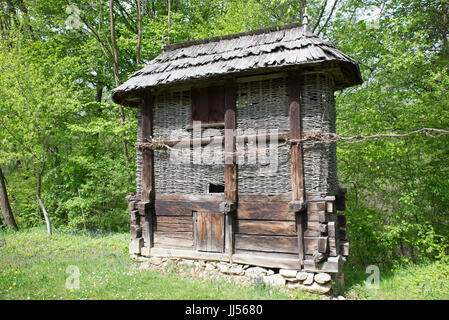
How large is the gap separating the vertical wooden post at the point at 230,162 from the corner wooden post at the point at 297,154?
46.2 inches

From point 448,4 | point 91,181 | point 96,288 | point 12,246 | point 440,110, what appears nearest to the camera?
point 96,288

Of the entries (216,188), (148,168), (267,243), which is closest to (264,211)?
(267,243)

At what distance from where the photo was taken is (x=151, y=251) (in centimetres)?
695

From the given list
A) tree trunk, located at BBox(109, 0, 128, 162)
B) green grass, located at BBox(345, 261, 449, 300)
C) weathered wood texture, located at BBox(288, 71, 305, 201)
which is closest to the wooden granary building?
weathered wood texture, located at BBox(288, 71, 305, 201)

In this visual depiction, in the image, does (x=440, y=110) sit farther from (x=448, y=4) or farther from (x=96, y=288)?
(x=96, y=288)

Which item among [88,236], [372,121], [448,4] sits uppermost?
[448,4]

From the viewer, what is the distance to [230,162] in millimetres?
6227

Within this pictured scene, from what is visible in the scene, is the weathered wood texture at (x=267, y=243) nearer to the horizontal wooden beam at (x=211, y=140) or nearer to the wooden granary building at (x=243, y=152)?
the wooden granary building at (x=243, y=152)

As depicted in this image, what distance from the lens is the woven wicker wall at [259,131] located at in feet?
18.9

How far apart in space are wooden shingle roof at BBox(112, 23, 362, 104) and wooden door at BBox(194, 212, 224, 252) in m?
2.91

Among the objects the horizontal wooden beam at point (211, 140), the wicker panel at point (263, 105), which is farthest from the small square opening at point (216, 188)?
the wicker panel at point (263, 105)

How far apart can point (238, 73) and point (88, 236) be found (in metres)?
7.93

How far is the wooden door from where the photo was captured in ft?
20.9
